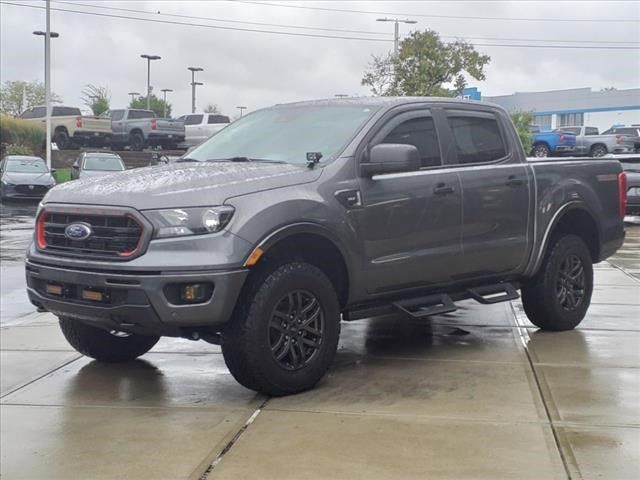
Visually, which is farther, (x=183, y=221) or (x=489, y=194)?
(x=489, y=194)

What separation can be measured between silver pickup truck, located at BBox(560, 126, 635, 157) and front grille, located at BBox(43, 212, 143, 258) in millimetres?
34822

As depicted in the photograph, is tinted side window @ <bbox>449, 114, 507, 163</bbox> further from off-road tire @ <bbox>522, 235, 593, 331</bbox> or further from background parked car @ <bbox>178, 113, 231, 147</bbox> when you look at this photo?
background parked car @ <bbox>178, 113, 231, 147</bbox>

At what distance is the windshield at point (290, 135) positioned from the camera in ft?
20.8

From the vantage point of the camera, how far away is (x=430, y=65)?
3262 cm

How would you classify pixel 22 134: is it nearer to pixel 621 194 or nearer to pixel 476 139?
pixel 621 194

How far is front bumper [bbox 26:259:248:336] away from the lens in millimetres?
5145

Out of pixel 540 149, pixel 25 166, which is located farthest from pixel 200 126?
pixel 540 149

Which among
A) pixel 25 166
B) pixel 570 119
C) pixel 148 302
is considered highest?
pixel 570 119

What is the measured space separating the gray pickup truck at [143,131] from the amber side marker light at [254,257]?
33268 millimetres

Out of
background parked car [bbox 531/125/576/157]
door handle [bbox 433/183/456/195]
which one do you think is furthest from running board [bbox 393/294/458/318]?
background parked car [bbox 531/125/576/157]

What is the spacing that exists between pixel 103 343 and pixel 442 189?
2766mm

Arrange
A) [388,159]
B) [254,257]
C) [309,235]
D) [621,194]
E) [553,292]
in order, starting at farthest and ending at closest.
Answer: [621,194]
[553,292]
[388,159]
[309,235]
[254,257]

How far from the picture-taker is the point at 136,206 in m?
5.26

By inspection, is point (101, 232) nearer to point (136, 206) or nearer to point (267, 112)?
point (136, 206)
